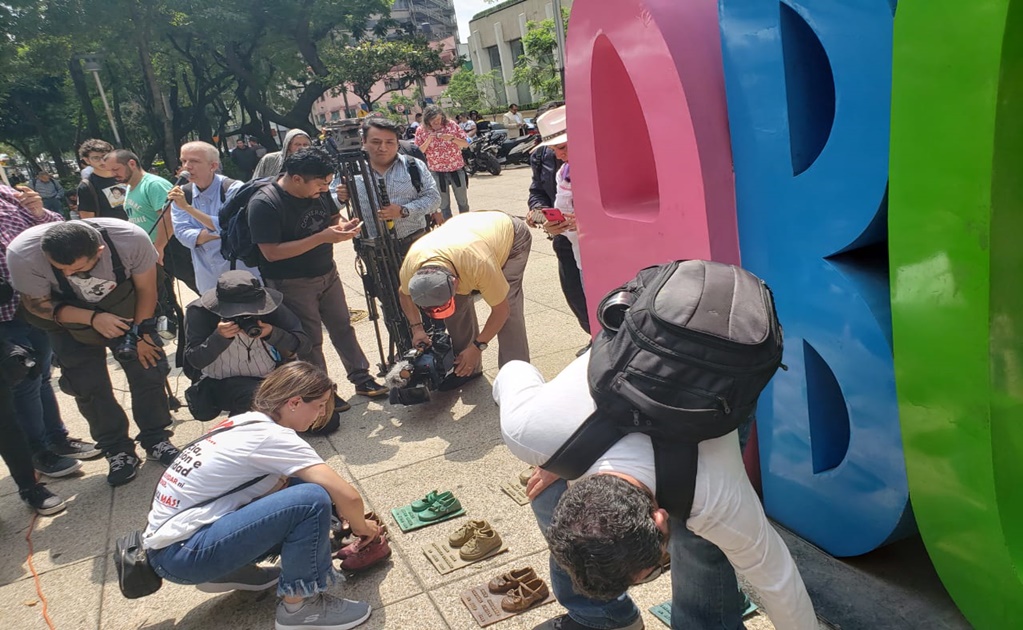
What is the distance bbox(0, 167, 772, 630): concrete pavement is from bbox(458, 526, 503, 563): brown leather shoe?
1.6 inches

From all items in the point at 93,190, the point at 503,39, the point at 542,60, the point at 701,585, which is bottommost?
the point at 701,585

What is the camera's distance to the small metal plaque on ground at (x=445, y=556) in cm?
310

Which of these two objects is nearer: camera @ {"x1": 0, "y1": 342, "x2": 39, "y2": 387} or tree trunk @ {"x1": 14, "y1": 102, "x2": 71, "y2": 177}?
camera @ {"x1": 0, "y1": 342, "x2": 39, "y2": 387}

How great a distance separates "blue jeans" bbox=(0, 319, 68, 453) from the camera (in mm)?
4227

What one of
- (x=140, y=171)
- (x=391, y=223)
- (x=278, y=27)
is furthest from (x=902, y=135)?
(x=278, y=27)

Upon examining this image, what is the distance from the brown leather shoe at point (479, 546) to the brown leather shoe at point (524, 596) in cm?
→ 31

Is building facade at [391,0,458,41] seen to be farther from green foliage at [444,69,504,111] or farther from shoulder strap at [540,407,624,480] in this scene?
shoulder strap at [540,407,624,480]

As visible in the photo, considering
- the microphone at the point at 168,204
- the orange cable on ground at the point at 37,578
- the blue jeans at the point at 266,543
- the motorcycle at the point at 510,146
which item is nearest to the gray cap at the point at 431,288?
the blue jeans at the point at 266,543

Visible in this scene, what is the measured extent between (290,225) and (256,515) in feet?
7.32

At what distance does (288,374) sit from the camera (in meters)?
2.90

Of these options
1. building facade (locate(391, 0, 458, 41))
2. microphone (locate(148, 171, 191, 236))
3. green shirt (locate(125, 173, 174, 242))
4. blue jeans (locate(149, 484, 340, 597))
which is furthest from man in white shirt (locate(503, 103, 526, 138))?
building facade (locate(391, 0, 458, 41))

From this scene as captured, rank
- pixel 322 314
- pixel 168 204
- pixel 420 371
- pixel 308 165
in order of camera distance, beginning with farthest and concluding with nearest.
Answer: pixel 168 204
pixel 322 314
pixel 420 371
pixel 308 165

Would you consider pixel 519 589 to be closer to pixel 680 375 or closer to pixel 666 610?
pixel 666 610

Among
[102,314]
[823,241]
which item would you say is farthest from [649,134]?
[102,314]
